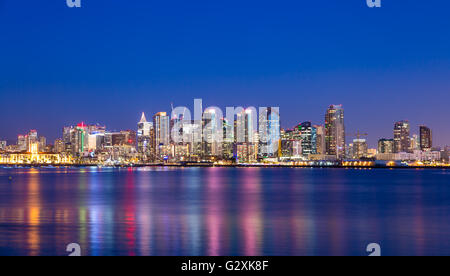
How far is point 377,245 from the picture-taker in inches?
891

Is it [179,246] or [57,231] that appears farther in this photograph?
[57,231]
